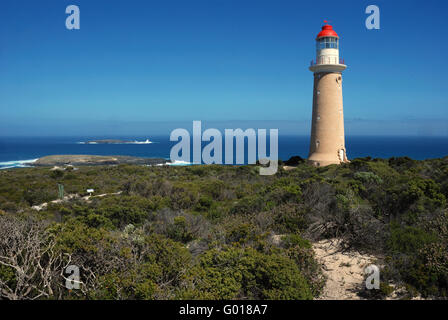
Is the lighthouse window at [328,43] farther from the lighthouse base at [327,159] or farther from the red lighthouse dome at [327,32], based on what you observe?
the lighthouse base at [327,159]

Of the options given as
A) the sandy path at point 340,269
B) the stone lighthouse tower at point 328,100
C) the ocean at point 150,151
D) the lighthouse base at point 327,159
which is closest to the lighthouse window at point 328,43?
the stone lighthouse tower at point 328,100

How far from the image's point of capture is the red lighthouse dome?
17781 millimetres

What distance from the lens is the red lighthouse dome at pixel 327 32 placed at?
700 inches

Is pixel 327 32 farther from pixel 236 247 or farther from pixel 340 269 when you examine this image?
pixel 236 247

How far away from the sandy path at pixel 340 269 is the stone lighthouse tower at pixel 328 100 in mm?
12760

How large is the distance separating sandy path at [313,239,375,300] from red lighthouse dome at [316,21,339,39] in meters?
14.6

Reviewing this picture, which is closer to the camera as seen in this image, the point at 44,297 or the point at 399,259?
the point at 44,297

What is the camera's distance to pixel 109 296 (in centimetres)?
420

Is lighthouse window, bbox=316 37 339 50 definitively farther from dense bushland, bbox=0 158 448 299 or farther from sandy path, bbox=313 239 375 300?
sandy path, bbox=313 239 375 300

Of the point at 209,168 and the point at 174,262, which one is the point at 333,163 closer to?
the point at 209,168

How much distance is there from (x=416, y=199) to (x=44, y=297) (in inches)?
310

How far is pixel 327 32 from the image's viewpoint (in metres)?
17.8

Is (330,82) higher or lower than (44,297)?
higher
